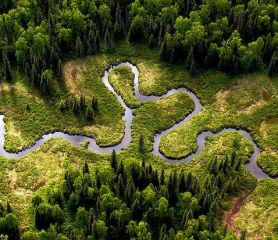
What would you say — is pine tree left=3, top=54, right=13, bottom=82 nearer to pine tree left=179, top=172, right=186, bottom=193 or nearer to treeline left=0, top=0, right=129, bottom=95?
treeline left=0, top=0, right=129, bottom=95

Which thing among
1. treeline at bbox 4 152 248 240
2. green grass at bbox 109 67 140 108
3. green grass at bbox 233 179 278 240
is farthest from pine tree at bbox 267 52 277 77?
green grass at bbox 109 67 140 108

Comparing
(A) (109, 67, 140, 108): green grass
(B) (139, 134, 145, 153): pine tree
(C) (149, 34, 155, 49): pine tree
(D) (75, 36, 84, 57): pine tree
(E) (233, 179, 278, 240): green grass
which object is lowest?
(E) (233, 179, 278, 240): green grass

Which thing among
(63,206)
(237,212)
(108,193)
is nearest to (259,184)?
(237,212)

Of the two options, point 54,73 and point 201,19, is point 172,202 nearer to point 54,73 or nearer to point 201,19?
point 54,73

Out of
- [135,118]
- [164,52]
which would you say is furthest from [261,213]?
[164,52]

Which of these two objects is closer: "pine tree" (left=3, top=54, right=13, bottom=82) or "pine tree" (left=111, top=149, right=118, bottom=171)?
"pine tree" (left=111, top=149, right=118, bottom=171)

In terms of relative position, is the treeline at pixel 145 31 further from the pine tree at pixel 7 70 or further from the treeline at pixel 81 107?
the treeline at pixel 81 107

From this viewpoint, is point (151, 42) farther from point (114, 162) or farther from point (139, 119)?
point (114, 162)
